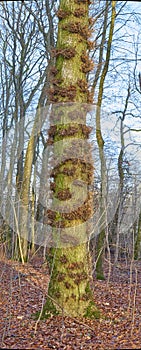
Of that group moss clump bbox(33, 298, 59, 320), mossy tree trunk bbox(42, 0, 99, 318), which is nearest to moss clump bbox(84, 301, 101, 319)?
mossy tree trunk bbox(42, 0, 99, 318)

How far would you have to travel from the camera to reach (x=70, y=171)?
4.86 m

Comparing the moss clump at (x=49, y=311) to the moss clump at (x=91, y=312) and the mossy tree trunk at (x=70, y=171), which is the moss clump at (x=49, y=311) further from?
the moss clump at (x=91, y=312)

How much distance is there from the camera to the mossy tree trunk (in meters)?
4.82

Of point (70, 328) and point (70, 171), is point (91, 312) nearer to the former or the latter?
point (70, 328)

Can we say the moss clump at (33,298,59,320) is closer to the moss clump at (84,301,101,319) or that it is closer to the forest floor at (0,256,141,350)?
the forest floor at (0,256,141,350)

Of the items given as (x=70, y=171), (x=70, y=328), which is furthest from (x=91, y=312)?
(x=70, y=171)

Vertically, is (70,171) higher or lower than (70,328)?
higher

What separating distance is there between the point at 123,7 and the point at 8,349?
922cm

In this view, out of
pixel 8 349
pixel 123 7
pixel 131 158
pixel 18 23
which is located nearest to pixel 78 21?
pixel 8 349

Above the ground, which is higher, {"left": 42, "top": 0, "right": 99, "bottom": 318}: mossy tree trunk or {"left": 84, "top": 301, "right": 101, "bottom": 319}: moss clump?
{"left": 42, "top": 0, "right": 99, "bottom": 318}: mossy tree trunk

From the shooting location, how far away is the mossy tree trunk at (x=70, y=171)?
482 centimetres

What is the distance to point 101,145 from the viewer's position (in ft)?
26.3

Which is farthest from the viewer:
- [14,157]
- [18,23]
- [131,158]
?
[131,158]

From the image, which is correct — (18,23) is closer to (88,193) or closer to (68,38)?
(68,38)
